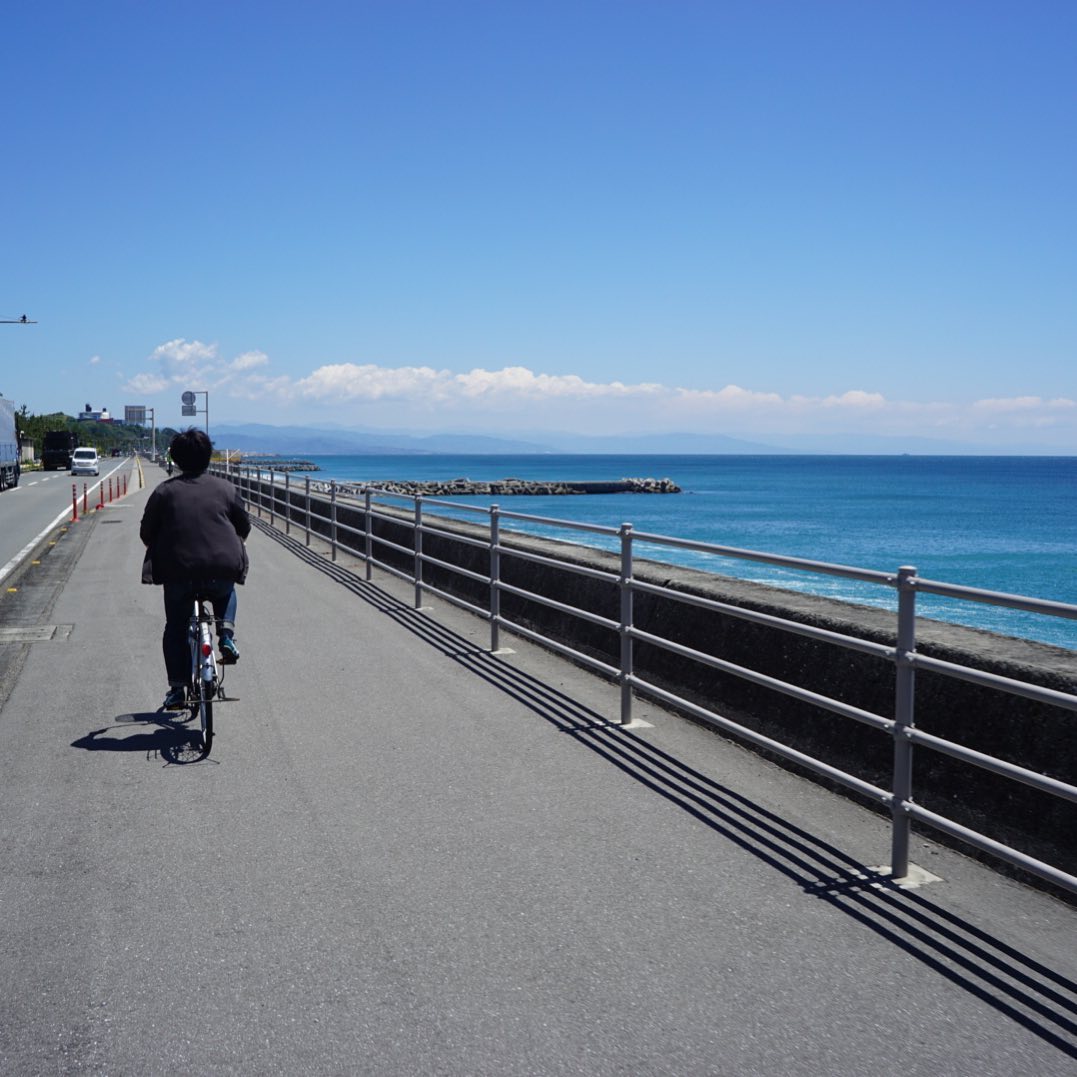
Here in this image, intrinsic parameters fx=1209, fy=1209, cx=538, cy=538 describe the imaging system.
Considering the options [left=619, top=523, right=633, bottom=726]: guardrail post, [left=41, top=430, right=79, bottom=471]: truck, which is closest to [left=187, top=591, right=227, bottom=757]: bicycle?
[left=619, top=523, right=633, bottom=726]: guardrail post

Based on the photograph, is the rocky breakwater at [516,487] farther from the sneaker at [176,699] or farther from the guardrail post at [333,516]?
the sneaker at [176,699]

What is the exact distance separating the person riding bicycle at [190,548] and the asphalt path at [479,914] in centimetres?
53

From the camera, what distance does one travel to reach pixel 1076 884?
12.8ft

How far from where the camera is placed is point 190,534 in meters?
6.97

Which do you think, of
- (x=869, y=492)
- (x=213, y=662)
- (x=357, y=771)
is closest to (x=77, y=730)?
(x=213, y=662)

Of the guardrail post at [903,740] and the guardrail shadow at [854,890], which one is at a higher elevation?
the guardrail post at [903,740]

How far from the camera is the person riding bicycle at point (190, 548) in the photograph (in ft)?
22.9

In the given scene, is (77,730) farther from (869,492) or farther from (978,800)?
(869,492)

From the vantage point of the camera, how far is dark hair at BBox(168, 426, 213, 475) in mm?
7133

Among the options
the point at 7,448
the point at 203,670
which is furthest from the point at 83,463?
the point at 203,670

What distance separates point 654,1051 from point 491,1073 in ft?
1.55

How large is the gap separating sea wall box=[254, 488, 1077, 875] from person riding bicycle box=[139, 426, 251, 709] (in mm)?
2950

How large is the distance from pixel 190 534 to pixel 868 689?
3.85 meters

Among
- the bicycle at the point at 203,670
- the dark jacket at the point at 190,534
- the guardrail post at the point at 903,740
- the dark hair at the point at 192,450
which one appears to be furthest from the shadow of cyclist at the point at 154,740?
the guardrail post at the point at 903,740
